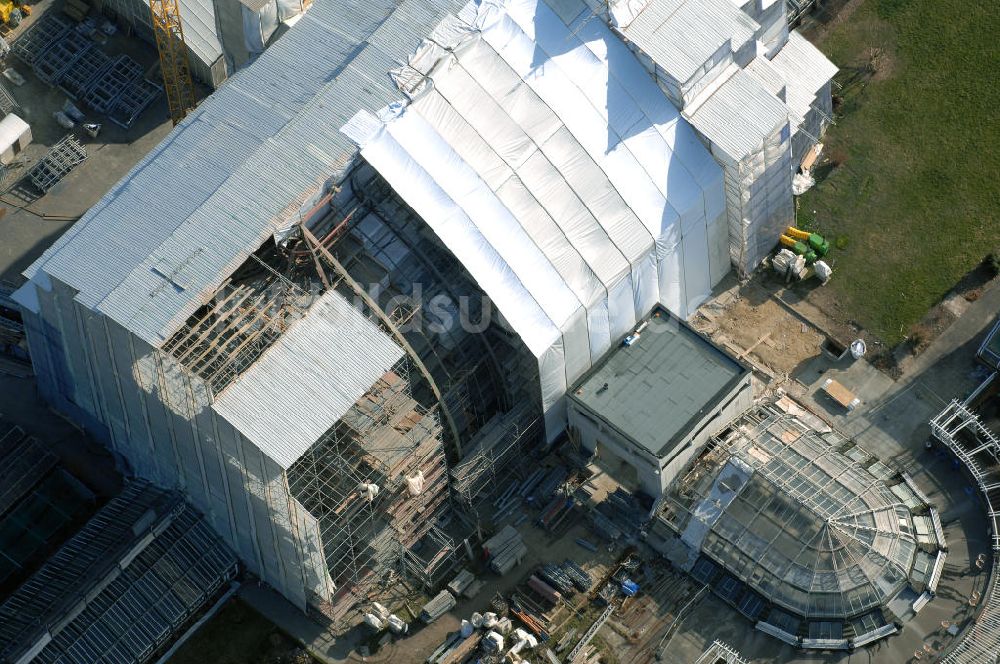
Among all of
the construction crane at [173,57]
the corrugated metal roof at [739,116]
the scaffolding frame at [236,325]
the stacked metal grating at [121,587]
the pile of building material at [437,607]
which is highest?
the corrugated metal roof at [739,116]

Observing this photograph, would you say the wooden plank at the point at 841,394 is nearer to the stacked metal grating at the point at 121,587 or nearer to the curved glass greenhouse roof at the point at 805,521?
the curved glass greenhouse roof at the point at 805,521

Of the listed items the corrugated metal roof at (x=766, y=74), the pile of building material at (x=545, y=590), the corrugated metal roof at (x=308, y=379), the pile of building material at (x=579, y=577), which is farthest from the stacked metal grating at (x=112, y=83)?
the pile of building material at (x=579, y=577)

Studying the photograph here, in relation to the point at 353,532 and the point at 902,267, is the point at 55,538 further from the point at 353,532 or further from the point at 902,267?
the point at 902,267

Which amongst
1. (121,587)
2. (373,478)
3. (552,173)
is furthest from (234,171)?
(121,587)

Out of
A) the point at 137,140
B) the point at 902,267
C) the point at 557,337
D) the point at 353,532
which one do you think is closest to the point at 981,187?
the point at 902,267

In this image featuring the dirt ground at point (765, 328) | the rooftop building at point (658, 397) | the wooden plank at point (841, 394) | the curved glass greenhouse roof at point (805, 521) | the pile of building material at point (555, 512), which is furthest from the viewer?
A: the dirt ground at point (765, 328)

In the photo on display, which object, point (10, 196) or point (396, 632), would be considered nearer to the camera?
→ point (396, 632)

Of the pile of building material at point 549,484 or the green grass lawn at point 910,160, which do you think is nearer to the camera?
the pile of building material at point 549,484
